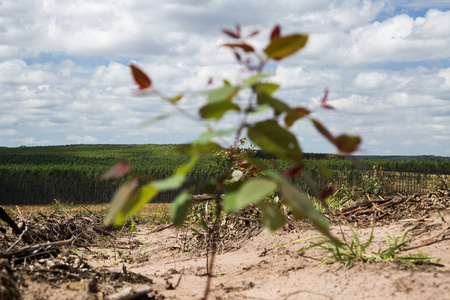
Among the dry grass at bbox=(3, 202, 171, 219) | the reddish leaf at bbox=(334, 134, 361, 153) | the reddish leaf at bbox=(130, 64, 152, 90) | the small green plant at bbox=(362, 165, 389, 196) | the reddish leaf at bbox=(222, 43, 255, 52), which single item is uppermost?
the reddish leaf at bbox=(222, 43, 255, 52)

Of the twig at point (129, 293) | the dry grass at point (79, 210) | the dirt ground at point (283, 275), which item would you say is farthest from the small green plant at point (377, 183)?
the twig at point (129, 293)

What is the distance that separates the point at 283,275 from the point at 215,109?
2.32 metres

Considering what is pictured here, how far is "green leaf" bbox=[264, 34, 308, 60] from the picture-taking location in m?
1.13

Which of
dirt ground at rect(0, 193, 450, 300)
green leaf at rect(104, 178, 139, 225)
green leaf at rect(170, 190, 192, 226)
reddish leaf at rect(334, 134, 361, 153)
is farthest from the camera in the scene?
dirt ground at rect(0, 193, 450, 300)

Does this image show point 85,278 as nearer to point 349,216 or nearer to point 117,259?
point 117,259

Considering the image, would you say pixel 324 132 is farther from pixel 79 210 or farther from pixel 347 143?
pixel 79 210

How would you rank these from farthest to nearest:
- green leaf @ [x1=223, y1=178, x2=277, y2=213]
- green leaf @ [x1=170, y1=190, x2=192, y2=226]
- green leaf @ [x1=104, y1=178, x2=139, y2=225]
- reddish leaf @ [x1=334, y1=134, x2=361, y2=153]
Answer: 1. green leaf @ [x1=170, y1=190, x2=192, y2=226]
2. reddish leaf @ [x1=334, y1=134, x2=361, y2=153]
3. green leaf @ [x1=104, y1=178, x2=139, y2=225]
4. green leaf @ [x1=223, y1=178, x2=277, y2=213]

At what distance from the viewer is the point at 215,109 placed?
1.09 m

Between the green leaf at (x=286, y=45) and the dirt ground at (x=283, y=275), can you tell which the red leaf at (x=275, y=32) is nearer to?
the green leaf at (x=286, y=45)

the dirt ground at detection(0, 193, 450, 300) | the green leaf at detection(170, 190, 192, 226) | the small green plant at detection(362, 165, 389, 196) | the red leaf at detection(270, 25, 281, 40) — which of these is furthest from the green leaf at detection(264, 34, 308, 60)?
the small green plant at detection(362, 165, 389, 196)

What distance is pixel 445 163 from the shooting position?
25734mm

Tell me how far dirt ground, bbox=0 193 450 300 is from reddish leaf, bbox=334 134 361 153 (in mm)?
1492

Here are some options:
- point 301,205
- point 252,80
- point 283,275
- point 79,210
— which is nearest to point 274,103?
point 252,80

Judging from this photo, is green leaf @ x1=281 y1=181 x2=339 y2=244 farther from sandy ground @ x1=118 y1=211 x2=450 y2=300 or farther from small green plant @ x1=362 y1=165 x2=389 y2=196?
small green plant @ x1=362 y1=165 x2=389 y2=196
